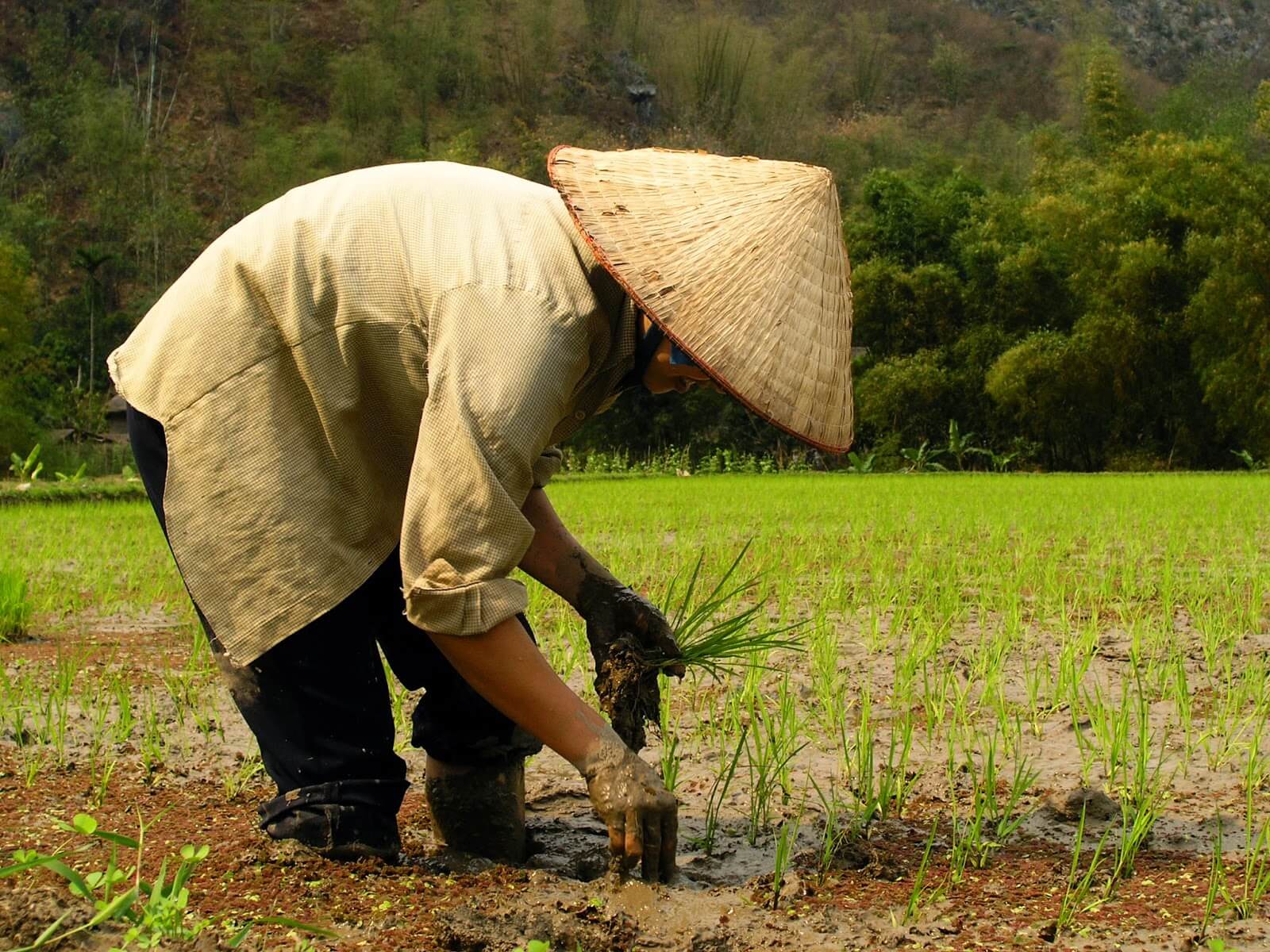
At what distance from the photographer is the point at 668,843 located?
1.89 metres

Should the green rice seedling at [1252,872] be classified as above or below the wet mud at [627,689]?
below

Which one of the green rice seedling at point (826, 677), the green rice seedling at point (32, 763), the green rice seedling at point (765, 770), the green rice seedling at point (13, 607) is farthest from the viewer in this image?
the green rice seedling at point (13, 607)

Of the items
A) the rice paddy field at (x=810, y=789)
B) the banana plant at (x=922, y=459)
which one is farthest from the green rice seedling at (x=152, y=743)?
the banana plant at (x=922, y=459)

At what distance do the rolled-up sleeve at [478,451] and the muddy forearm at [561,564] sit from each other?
0.50 m

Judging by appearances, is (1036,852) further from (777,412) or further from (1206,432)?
(1206,432)

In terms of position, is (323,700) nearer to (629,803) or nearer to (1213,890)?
(629,803)

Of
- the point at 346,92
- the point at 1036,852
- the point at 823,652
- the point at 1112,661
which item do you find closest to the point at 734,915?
the point at 1036,852

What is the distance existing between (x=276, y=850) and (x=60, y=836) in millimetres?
372

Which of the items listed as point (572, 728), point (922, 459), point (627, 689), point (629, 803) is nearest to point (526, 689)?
point (572, 728)

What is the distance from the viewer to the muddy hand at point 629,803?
178 centimetres

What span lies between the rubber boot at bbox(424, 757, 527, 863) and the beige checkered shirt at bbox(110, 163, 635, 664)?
0.49m

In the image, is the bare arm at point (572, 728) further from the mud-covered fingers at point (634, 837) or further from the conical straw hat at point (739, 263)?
the conical straw hat at point (739, 263)

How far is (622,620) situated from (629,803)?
0.46 metres

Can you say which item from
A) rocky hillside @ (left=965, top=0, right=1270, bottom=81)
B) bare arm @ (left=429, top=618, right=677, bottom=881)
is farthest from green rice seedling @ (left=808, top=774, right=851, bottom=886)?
rocky hillside @ (left=965, top=0, right=1270, bottom=81)
